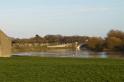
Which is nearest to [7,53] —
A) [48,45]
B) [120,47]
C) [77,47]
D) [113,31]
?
[120,47]

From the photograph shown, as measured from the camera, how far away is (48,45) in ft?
372

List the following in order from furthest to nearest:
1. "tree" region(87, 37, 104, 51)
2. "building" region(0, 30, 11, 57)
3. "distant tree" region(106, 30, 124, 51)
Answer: "tree" region(87, 37, 104, 51), "distant tree" region(106, 30, 124, 51), "building" region(0, 30, 11, 57)

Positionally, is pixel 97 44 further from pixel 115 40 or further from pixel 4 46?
pixel 4 46

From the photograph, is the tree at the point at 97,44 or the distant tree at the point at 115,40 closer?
the distant tree at the point at 115,40

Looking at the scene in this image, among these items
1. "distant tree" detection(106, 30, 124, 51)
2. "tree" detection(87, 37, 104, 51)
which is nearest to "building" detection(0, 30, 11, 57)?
"distant tree" detection(106, 30, 124, 51)

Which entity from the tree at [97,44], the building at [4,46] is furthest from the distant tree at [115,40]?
the building at [4,46]

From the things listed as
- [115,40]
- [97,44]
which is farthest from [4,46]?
[97,44]

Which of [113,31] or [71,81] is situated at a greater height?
[113,31]

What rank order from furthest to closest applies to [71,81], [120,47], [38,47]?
1. [38,47]
2. [120,47]
3. [71,81]

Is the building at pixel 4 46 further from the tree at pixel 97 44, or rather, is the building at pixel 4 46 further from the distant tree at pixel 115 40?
the tree at pixel 97 44

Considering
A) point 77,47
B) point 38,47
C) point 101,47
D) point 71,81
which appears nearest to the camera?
point 71,81

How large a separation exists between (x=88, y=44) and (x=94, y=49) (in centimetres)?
530

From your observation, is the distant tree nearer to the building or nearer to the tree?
the tree

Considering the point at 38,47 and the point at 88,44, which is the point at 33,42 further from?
the point at 88,44
